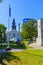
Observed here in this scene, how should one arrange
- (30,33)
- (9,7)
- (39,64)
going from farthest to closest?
1. (30,33)
2. (9,7)
3. (39,64)

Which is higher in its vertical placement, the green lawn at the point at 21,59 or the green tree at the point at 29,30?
the green tree at the point at 29,30

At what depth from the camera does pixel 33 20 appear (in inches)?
2692

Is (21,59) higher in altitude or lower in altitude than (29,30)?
lower

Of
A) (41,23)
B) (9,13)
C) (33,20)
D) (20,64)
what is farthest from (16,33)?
(20,64)

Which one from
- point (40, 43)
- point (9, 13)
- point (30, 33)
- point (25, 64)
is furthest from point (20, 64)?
point (30, 33)

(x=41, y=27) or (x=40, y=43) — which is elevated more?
(x=41, y=27)

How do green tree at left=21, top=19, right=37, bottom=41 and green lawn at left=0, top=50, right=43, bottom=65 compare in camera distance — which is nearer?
green lawn at left=0, top=50, right=43, bottom=65

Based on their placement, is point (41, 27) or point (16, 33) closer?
point (41, 27)

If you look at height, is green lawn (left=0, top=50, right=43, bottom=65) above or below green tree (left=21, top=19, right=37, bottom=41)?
below

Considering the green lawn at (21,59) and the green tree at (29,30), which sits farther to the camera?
the green tree at (29,30)

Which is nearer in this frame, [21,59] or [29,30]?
[21,59]

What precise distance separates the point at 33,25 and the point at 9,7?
109 feet

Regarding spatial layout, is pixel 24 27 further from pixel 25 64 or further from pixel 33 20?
pixel 25 64

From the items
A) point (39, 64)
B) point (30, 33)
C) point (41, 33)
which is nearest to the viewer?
point (39, 64)
